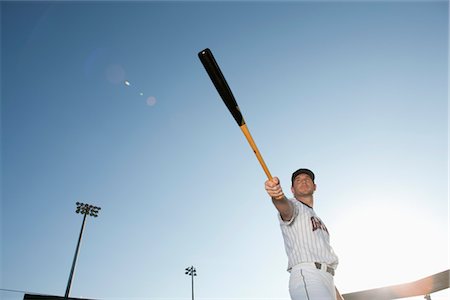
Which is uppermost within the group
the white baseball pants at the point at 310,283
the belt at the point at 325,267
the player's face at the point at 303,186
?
the player's face at the point at 303,186

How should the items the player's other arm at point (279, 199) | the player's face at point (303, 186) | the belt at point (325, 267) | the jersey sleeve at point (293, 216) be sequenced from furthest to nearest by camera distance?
the player's face at point (303, 186)
the jersey sleeve at point (293, 216)
the belt at point (325, 267)
the player's other arm at point (279, 199)

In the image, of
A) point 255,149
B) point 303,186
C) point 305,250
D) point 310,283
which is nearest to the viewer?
point 310,283

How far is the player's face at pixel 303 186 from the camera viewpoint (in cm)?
313

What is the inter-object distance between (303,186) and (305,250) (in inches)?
34.8

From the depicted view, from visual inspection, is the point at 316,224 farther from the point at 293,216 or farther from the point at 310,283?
the point at 310,283

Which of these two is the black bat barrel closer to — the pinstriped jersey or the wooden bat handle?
the wooden bat handle

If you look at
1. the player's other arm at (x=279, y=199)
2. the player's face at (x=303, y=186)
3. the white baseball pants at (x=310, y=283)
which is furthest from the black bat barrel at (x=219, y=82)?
the white baseball pants at (x=310, y=283)

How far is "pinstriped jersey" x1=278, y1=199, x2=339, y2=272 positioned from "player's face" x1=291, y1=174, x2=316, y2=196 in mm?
353

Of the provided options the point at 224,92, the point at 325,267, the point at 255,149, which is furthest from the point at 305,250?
the point at 224,92

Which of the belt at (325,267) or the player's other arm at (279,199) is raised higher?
the player's other arm at (279,199)

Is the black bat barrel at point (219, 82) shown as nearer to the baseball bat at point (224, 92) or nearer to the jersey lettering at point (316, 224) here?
the baseball bat at point (224, 92)

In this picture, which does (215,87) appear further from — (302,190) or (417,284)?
(417,284)

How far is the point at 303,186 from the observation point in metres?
3.16

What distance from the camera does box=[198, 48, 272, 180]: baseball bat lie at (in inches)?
98.1
